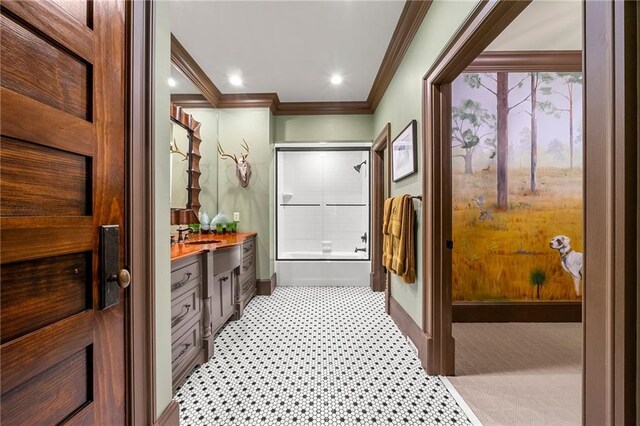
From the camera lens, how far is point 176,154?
2451mm

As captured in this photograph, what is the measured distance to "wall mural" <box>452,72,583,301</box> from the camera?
8.02 ft

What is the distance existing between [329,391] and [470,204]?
2111 mm

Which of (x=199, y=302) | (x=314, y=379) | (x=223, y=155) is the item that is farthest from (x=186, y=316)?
(x=223, y=155)

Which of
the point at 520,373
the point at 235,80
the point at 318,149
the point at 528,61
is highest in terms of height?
the point at 235,80

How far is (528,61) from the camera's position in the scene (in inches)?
94.7

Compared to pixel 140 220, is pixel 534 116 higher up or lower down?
higher up

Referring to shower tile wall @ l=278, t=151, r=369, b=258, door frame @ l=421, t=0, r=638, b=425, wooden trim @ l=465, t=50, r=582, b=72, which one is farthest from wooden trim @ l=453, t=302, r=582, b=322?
wooden trim @ l=465, t=50, r=582, b=72

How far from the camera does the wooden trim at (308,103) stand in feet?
6.31

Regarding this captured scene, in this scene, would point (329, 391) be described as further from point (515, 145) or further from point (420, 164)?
point (515, 145)

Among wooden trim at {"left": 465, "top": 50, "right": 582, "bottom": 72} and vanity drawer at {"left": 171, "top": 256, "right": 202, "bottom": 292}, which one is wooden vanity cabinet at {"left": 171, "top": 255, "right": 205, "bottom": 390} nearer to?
vanity drawer at {"left": 171, "top": 256, "right": 202, "bottom": 292}

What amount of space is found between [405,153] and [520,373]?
1.74 m

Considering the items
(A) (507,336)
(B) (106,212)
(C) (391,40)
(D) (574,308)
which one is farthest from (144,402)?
(D) (574,308)

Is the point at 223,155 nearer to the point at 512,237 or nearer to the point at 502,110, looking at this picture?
the point at 502,110

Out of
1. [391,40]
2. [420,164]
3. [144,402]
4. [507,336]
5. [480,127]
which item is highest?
[391,40]
